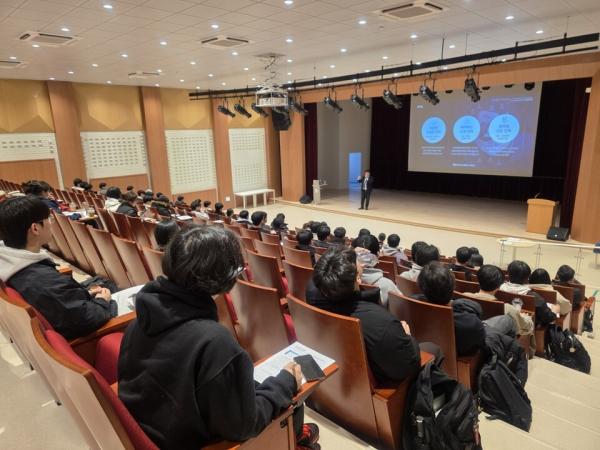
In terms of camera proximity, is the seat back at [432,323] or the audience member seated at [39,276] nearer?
the audience member seated at [39,276]

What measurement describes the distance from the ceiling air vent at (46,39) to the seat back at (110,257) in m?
3.87

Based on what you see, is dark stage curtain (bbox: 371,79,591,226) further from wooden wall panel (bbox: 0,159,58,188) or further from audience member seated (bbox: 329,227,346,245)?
wooden wall panel (bbox: 0,159,58,188)

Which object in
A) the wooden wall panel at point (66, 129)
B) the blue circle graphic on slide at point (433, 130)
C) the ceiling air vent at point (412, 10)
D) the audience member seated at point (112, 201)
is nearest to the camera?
the ceiling air vent at point (412, 10)

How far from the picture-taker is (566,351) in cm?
329

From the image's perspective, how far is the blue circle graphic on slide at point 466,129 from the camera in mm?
11333

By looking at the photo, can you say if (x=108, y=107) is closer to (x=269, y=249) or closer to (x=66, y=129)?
(x=66, y=129)

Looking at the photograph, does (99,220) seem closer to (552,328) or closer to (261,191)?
Result: (552,328)

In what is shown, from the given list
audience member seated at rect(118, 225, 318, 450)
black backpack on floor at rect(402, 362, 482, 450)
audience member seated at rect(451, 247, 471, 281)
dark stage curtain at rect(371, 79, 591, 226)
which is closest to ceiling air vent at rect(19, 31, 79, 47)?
audience member seated at rect(118, 225, 318, 450)

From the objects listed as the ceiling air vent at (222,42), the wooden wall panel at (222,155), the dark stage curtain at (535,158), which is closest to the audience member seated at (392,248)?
the ceiling air vent at (222,42)

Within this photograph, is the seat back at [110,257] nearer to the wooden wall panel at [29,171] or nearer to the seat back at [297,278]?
the seat back at [297,278]

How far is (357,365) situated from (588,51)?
8560 mm

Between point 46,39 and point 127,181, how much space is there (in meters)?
6.04

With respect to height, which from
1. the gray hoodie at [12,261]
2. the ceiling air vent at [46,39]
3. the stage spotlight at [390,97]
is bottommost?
the gray hoodie at [12,261]

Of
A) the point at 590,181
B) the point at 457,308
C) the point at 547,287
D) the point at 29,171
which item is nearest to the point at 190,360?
the point at 457,308
